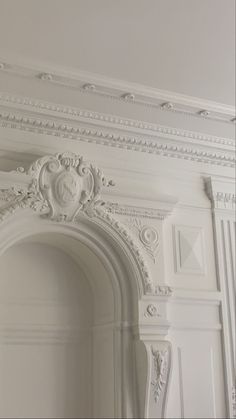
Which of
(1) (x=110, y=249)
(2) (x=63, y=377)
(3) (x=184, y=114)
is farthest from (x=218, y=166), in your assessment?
(2) (x=63, y=377)

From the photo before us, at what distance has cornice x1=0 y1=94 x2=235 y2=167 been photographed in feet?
12.3

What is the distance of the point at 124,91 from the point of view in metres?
3.67

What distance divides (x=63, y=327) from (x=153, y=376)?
29.1 inches

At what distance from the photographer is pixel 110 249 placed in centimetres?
379

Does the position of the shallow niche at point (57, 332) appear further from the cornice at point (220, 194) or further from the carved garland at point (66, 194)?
the cornice at point (220, 194)

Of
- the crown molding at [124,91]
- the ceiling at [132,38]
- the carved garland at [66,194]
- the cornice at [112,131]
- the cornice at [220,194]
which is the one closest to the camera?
the ceiling at [132,38]

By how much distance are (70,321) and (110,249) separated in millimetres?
611

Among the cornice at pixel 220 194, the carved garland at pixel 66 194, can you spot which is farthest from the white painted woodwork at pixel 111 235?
the cornice at pixel 220 194

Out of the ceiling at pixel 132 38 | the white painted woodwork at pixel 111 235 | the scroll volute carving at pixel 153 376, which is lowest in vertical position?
the scroll volute carving at pixel 153 376

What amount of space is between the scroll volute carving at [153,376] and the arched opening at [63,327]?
0.08m

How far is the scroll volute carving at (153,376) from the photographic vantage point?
11.4ft

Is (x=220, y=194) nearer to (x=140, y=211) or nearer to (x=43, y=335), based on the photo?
(x=140, y=211)

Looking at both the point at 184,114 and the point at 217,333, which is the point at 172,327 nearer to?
the point at 217,333

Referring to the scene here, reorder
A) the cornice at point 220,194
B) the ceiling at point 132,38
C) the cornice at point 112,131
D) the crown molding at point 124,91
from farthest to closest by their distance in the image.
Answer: the cornice at point 220,194
the cornice at point 112,131
the crown molding at point 124,91
the ceiling at point 132,38
